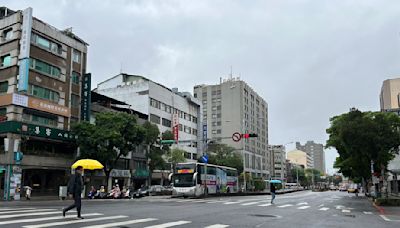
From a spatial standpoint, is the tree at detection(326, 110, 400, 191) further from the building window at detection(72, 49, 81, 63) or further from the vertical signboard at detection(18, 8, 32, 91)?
the building window at detection(72, 49, 81, 63)

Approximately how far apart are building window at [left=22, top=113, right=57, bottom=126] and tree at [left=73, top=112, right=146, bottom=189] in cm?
249

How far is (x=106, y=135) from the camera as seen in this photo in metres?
38.4

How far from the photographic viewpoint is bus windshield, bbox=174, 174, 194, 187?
36.3m

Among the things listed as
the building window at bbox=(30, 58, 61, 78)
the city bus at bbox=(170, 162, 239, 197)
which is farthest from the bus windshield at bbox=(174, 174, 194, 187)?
the building window at bbox=(30, 58, 61, 78)

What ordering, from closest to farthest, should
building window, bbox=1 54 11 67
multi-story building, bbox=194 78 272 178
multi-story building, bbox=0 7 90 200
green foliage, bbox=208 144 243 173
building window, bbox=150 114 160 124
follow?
multi-story building, bbox=0 7 90 200 → building window, bbox=1 54 11 67 → building window, bbox=150 114 160 124 → green foliage, bbox=208 144 243 173 → multi-story building, bbox=194 78 272 178

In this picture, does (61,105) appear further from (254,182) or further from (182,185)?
(254,182)

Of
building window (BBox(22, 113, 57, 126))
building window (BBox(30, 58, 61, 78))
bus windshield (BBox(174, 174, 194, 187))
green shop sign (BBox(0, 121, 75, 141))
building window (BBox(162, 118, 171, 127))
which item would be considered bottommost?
bus windshield (BBox(174, 174, 194, 187))

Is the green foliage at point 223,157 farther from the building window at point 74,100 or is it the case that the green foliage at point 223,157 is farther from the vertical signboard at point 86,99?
the building window at point 74,100

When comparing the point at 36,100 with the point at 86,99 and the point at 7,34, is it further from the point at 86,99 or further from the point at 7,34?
the point at 7,34

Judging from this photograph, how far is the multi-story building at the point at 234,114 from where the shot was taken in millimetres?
106500

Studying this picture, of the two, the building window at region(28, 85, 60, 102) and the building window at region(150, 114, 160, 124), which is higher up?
the building window at region(150, 114, 160, 124)

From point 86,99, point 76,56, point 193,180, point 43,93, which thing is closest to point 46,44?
point 76,56

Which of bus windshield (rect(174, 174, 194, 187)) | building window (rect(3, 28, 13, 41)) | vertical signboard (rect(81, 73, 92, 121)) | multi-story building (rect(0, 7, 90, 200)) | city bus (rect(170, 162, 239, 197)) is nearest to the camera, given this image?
multi-story building (rect(0, 7, 90, 200))

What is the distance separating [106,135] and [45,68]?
9616mm
